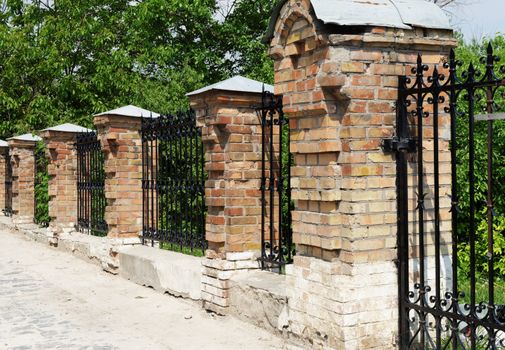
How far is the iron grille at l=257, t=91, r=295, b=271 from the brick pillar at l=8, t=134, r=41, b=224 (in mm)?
8996

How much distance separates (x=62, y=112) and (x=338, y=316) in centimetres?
1499

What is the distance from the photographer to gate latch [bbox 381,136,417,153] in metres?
4.05

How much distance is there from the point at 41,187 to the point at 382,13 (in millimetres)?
10975

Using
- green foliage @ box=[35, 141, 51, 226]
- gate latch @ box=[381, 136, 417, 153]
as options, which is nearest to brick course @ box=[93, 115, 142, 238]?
gate latch @ box=[381, 136, 417, 153]

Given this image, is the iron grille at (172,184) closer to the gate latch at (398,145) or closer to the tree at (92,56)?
the gate latch at (398,145)

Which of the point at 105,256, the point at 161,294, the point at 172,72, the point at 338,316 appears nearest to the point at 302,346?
the point at 338,316

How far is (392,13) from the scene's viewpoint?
4082mm

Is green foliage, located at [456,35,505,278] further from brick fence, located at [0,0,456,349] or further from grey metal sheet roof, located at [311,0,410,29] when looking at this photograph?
grey metal sheet roof, located at [311,0,410,29]

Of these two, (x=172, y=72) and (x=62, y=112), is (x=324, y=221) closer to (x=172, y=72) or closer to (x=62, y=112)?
(x=172, y=72)

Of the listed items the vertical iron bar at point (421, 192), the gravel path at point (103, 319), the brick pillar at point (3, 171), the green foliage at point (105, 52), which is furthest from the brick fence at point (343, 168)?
the brick pillar at point (3, 171)

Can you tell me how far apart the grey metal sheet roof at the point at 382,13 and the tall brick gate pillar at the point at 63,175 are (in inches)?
306

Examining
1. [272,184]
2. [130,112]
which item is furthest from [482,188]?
[130,112]

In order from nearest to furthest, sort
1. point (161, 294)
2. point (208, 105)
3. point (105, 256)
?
point (208, 105)
point (161, 294)
point (105, 256)

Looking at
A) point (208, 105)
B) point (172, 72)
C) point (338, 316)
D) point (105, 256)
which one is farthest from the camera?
point (172, 72)
